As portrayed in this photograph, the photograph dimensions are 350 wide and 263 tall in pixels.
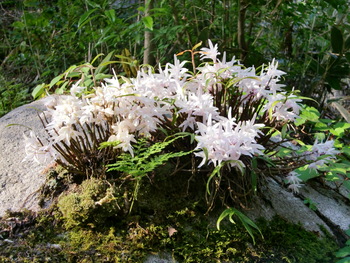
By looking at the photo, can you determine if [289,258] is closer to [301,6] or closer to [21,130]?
[21,130]

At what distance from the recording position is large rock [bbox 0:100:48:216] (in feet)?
7.06

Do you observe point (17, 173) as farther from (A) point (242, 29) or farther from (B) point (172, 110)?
(A) point (242, 29)

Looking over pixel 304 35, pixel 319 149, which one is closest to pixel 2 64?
pixel 304 35

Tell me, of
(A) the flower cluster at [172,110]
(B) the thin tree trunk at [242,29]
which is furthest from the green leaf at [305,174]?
(B) the thin tree trunk at [242,29]

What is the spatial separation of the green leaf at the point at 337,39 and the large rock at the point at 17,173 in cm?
316

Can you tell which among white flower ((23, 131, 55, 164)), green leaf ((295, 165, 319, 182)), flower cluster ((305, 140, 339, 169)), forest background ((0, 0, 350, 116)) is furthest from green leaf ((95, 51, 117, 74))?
green leaf ((295, 165, 319, 182))

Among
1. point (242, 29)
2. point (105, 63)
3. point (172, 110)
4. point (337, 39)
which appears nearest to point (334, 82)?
point (337, 39)

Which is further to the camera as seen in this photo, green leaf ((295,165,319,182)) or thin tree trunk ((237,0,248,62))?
thin tree trunk ((237,0,248,62))

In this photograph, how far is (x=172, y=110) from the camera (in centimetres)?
207

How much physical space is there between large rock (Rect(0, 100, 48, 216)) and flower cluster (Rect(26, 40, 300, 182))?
228mm

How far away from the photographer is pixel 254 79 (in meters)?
2.06

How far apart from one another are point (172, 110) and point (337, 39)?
2796mm

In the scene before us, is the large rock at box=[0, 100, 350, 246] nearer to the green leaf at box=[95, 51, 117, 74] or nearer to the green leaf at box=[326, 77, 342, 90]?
the green leaf at box=[95, 51, 117, 74]

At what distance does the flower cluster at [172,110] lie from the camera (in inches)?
65.4
